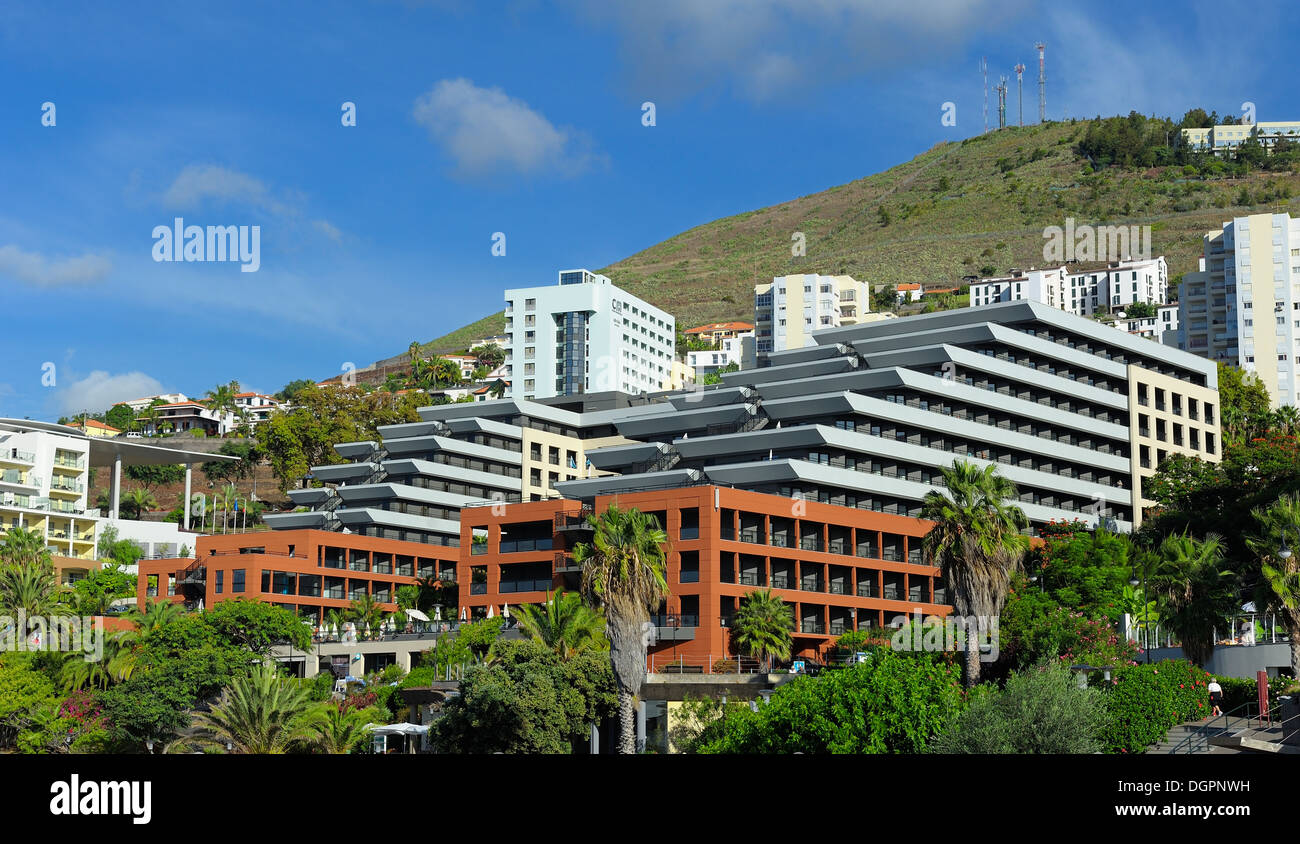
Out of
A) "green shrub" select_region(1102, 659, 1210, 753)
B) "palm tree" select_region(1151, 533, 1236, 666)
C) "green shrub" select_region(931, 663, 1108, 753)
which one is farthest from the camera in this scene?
"palm tree" select_region(1151, 533, 1236, 666)

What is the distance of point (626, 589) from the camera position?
56.7 metres

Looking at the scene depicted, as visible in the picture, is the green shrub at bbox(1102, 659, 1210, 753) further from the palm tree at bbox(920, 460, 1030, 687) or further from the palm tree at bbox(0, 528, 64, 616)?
the palm tree at bbox(0, 528, 64, 616)

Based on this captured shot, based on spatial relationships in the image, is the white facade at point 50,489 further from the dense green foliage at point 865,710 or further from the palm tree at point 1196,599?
the palm tree at point 1196,599

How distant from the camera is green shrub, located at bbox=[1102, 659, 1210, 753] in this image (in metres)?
44.1

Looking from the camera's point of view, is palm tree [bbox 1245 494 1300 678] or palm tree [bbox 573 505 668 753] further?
palm tree [bbox 573 505 668 753]

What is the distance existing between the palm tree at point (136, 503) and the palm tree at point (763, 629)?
368ft

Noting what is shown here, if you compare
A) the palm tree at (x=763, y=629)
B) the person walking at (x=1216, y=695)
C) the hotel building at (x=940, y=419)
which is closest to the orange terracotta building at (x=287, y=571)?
the hotel building at (x=940, y=419)

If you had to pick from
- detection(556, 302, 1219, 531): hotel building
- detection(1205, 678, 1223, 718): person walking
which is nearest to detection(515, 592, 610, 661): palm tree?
detection(1205, 678, 1223, 718): person walking

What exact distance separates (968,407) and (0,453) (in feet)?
295

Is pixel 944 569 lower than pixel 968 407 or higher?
lower

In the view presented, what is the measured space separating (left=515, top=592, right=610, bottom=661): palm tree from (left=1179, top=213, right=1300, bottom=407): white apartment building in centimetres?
14397
